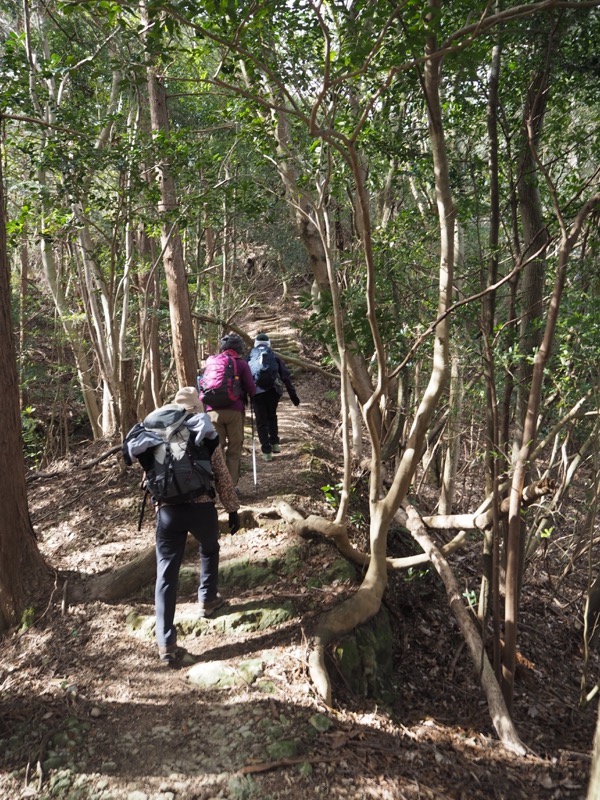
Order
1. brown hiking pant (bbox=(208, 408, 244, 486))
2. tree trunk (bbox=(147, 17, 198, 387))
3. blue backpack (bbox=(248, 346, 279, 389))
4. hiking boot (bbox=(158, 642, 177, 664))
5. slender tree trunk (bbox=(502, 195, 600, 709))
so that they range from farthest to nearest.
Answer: tree trunk (bbox=(147, 17, 198, 387)) < blue backpack (bbox=(248, 346, 279, 389)) < brown hiking pant (bbox=(208, 408, 244, 486)) < hiking boot (bbox=(158, 642, 177, 664)) < slender tree trunk (bbox=(502, 195, 600, 709))

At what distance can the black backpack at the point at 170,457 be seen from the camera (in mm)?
4613

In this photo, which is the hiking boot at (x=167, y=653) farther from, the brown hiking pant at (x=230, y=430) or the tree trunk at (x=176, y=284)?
the tree trunk at (x=176, y=284)

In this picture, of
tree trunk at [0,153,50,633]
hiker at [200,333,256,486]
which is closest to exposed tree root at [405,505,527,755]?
hiker at [200,333,256,486]

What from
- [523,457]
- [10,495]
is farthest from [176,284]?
[523,457]

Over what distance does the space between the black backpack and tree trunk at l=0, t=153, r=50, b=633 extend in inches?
53.6

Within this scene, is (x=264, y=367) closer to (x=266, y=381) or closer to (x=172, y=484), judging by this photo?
(x=266, y=381)

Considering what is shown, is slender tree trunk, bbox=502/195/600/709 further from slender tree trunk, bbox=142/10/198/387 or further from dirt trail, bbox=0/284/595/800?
slender tree trunk, bbox=142/10/198/387

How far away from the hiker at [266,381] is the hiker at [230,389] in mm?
881

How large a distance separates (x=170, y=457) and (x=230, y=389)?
99.7 inches

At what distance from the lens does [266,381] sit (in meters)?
8.29

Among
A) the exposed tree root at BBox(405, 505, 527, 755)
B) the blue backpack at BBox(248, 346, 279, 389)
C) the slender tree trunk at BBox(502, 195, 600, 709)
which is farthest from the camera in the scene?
the blue backpack at BBox(248, 346, 279, 389)

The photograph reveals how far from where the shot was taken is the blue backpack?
8.22 m

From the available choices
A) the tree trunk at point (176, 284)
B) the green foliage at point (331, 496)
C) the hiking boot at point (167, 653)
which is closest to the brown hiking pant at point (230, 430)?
the green foliage at point (331, 496)

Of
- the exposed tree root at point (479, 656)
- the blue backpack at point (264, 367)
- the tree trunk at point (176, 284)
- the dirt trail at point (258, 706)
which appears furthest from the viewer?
the tree trunk at point (176, 284)
